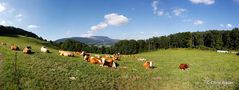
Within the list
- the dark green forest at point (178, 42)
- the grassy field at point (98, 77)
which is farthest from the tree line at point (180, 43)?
the grassy field at point (98, 77)

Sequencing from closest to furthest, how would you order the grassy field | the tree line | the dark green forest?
the grassy field, the dark green forest, the tree line

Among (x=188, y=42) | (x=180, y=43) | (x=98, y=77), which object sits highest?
(x=188, y=42)

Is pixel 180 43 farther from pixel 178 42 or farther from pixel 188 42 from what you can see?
pixel 188 42

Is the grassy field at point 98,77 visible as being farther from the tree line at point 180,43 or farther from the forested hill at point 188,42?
the tree line at point 180,43

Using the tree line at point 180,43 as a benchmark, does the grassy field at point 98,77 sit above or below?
below

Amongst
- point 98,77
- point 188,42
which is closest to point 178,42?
point 188,42

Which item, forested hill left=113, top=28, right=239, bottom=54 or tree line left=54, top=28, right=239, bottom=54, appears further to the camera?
tree line left=54, top=28, right=239, bottom=54

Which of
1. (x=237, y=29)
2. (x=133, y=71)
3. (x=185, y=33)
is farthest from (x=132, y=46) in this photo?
(x=133, y=71)

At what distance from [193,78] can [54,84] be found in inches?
595

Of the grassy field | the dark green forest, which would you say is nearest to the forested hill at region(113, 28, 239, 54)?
the dark green forest

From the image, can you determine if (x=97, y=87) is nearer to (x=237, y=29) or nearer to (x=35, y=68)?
(x=35, y=68)

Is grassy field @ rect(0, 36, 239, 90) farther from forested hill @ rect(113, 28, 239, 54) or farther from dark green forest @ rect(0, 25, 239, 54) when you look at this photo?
dark green forest @ rect(0, 25, 239, 54)

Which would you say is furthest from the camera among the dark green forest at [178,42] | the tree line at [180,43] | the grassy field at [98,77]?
the tree line at [180,43]

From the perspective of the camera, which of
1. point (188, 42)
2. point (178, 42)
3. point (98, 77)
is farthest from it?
point (178, 42)
